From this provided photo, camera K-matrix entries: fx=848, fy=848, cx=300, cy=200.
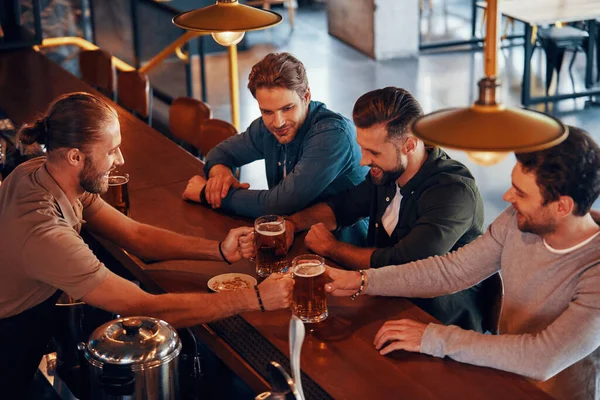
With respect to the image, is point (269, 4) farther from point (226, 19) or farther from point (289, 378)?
point (289, 378)

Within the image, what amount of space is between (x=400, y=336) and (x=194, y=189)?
148 cm

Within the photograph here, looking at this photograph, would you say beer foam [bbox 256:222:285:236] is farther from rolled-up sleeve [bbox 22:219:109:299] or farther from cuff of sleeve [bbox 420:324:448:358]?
cuff of sleeve [bbox 420:324:448:358]

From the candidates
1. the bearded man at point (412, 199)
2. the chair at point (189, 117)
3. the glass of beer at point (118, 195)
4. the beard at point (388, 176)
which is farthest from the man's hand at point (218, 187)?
the chair at point (189, 117)

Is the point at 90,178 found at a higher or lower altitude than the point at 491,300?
higher

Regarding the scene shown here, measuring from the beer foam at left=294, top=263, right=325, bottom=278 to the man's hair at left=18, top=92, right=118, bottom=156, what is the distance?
2.76 feet

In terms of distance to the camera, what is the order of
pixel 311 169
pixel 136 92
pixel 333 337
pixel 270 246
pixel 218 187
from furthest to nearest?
pixel 136 92
pixel 218 187
pixel 311 169
pixel 270 246
pixel 333 337

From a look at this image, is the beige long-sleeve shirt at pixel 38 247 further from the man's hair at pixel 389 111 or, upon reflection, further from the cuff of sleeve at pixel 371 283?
the man's hair at pixel 389 111

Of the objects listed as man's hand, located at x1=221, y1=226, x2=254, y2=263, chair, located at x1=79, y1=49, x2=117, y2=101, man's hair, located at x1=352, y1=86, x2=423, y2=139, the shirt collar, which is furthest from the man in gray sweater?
chair, located at x1=79, y1=49, x2=117, y2=101

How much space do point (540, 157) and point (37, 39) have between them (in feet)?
16.4

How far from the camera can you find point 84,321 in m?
3.02

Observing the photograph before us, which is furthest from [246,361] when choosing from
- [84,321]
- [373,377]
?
[84,321]

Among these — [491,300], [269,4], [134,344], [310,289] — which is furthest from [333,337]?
[269,4]

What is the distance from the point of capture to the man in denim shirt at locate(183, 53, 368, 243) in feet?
11.4

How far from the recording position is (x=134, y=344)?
7.64ft
